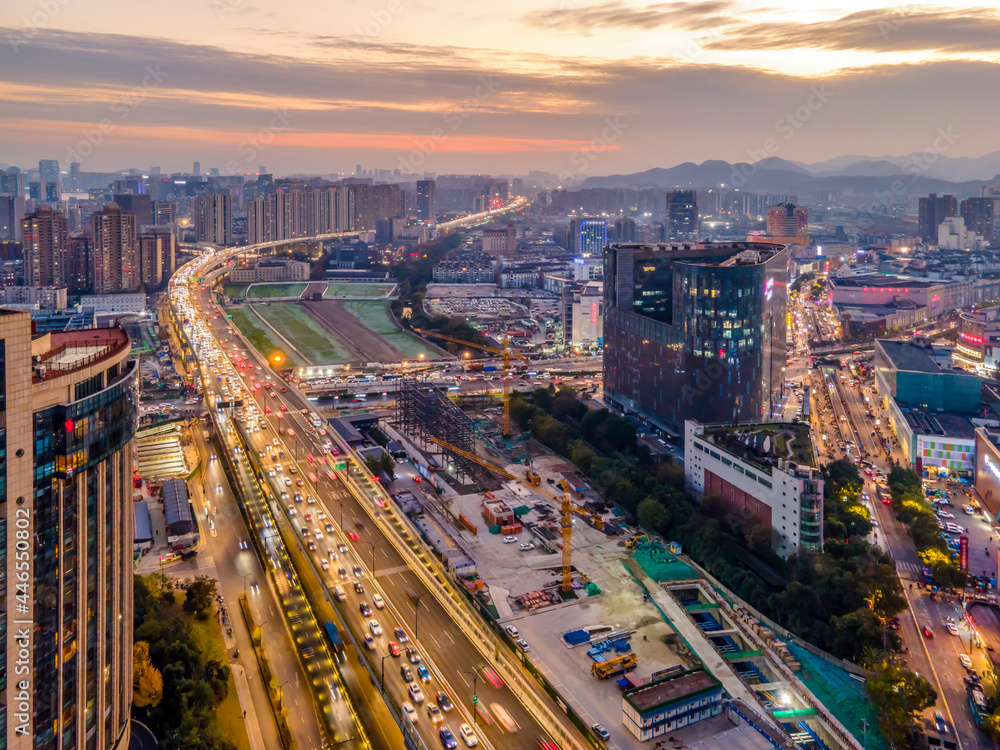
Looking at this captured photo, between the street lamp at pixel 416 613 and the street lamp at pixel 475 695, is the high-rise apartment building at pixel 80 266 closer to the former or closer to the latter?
the street lamp at pixel 416 613

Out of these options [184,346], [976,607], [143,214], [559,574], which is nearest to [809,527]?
[976,607]

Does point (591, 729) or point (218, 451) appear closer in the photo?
point (591, 729)

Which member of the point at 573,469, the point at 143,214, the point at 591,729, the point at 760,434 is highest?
the point at 143,214

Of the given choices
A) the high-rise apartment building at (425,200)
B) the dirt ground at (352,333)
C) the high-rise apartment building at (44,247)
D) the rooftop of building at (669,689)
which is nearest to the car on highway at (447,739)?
the rooftop of building at (669,689)

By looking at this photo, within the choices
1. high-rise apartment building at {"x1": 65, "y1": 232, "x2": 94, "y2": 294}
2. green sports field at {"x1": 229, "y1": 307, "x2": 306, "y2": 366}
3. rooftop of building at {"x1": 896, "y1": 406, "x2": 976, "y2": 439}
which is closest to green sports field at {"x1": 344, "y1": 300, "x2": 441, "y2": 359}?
green sports field at {"x1": 229, "y1": 307, "x2": 306, "y2": 366}

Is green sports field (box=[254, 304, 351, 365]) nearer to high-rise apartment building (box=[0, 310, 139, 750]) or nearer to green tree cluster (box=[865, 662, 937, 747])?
high-rise apartment building (box=[0, 310, 139, 750])

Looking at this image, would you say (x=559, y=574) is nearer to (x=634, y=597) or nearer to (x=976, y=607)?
(x=634, y=597)
